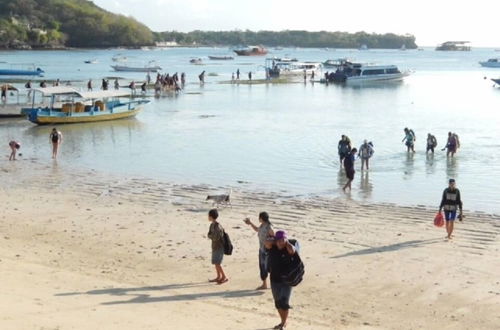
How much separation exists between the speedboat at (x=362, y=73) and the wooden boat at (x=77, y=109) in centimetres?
4592

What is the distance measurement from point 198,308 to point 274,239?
2.14m

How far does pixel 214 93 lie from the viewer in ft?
225

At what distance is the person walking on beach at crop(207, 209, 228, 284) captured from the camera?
12.0 metres

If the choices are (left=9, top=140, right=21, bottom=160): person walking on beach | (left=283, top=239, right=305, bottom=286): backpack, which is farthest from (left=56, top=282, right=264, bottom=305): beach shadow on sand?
(left=9, top=140, right=21, bottom=160): person walking on beach

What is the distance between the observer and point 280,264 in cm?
952

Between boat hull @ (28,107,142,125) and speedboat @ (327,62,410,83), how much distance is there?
4726cm

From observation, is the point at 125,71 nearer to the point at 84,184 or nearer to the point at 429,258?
the point at 84,184

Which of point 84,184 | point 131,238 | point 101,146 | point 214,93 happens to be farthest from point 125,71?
point 131,238

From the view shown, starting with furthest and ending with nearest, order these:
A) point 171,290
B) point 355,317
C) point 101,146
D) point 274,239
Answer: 1. point 101,146
2. point 171,290
3. point 355,317
4. point 274,239

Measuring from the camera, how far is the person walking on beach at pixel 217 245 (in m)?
12.0

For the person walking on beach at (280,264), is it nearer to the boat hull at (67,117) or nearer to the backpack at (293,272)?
the backpack at (293,272)

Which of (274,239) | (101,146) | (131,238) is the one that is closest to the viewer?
(274,239)

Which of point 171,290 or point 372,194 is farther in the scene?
point 372,194

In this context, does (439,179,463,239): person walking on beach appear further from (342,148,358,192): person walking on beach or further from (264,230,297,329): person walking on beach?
(342,148,358,192): person walking on beach
